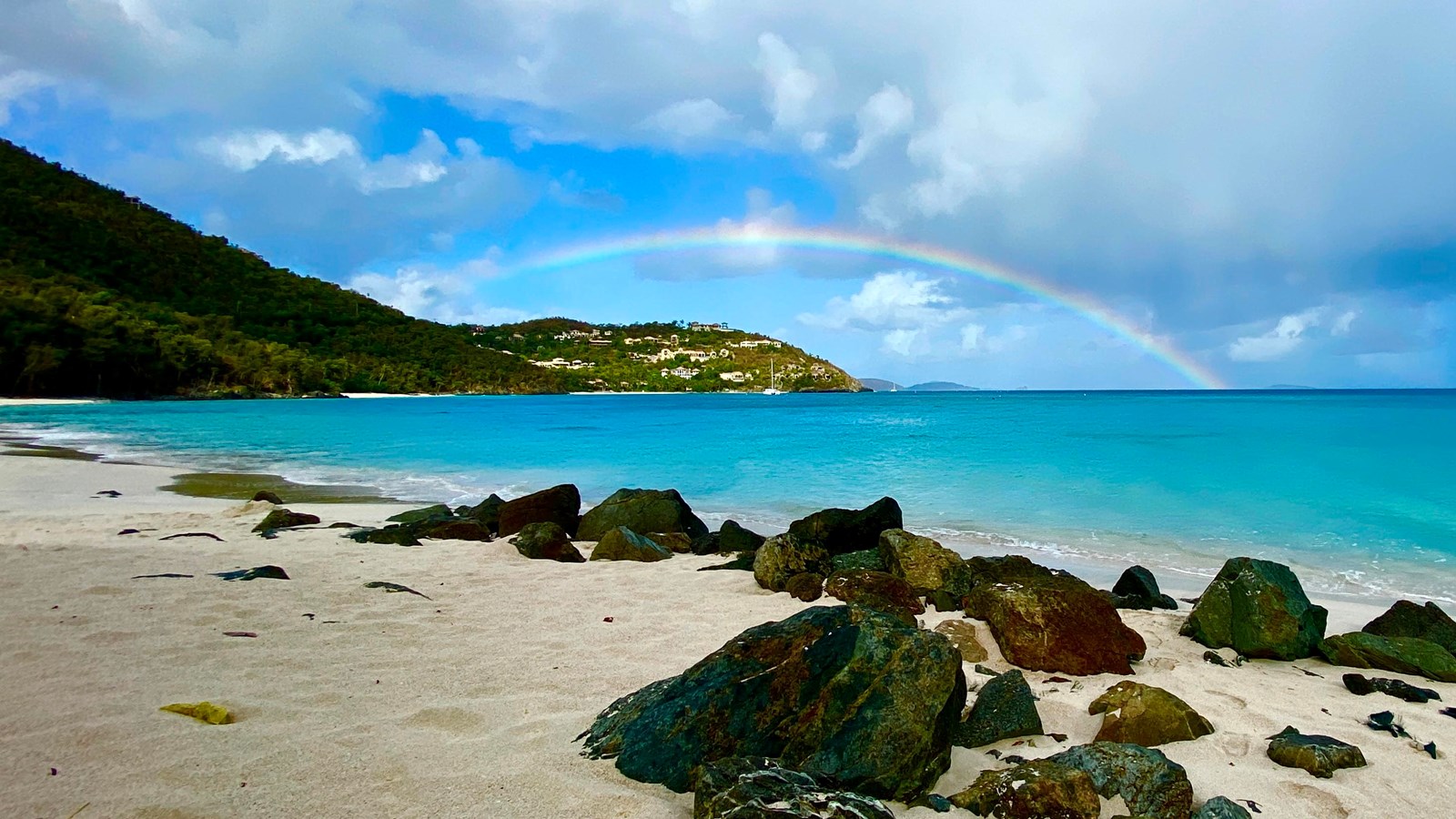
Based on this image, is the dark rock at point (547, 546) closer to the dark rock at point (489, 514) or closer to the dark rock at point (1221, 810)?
the dark rock at point (489, 514)

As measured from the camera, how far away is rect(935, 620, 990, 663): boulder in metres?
5.62

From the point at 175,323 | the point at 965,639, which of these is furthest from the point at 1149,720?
the point at 175,323

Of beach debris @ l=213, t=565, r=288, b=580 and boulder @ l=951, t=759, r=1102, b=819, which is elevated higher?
boulder @ l=951, t=759, r=1102, b=819

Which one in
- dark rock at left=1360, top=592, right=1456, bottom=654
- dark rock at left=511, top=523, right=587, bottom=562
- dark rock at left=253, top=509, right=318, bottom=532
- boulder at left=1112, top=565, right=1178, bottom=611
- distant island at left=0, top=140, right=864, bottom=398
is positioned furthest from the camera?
distant island at left=0, top=140, right=864, bottom=398

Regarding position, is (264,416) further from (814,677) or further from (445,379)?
(445,379)

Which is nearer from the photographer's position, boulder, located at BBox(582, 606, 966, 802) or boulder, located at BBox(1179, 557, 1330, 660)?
boulder, located at BBox(582, 606, 966, 802)

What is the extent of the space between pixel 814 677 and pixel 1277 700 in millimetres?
3759

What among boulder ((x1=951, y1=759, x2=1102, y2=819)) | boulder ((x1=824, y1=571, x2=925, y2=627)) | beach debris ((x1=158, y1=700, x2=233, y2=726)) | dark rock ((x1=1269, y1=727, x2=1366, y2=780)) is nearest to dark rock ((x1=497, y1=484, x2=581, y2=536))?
boulder ((x1=824, y1=571, x2=925, y2=627))

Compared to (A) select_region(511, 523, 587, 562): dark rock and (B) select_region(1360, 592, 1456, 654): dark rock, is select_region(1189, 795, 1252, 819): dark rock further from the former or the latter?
(A) select_region(511, 523, 587, 562): dark rock

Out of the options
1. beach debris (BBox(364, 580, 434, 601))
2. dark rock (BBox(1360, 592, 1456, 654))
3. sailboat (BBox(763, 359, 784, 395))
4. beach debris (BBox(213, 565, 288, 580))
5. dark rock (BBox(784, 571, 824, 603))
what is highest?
sailboat (BBox(763, 359, 784, 395))

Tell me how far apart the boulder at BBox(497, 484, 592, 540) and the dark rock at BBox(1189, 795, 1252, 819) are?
29.9ft

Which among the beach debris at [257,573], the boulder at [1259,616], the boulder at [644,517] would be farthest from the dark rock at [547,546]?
the boulder at [1259,616]

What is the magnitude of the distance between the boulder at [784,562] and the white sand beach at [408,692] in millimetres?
289

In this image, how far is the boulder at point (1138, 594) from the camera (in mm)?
7734
